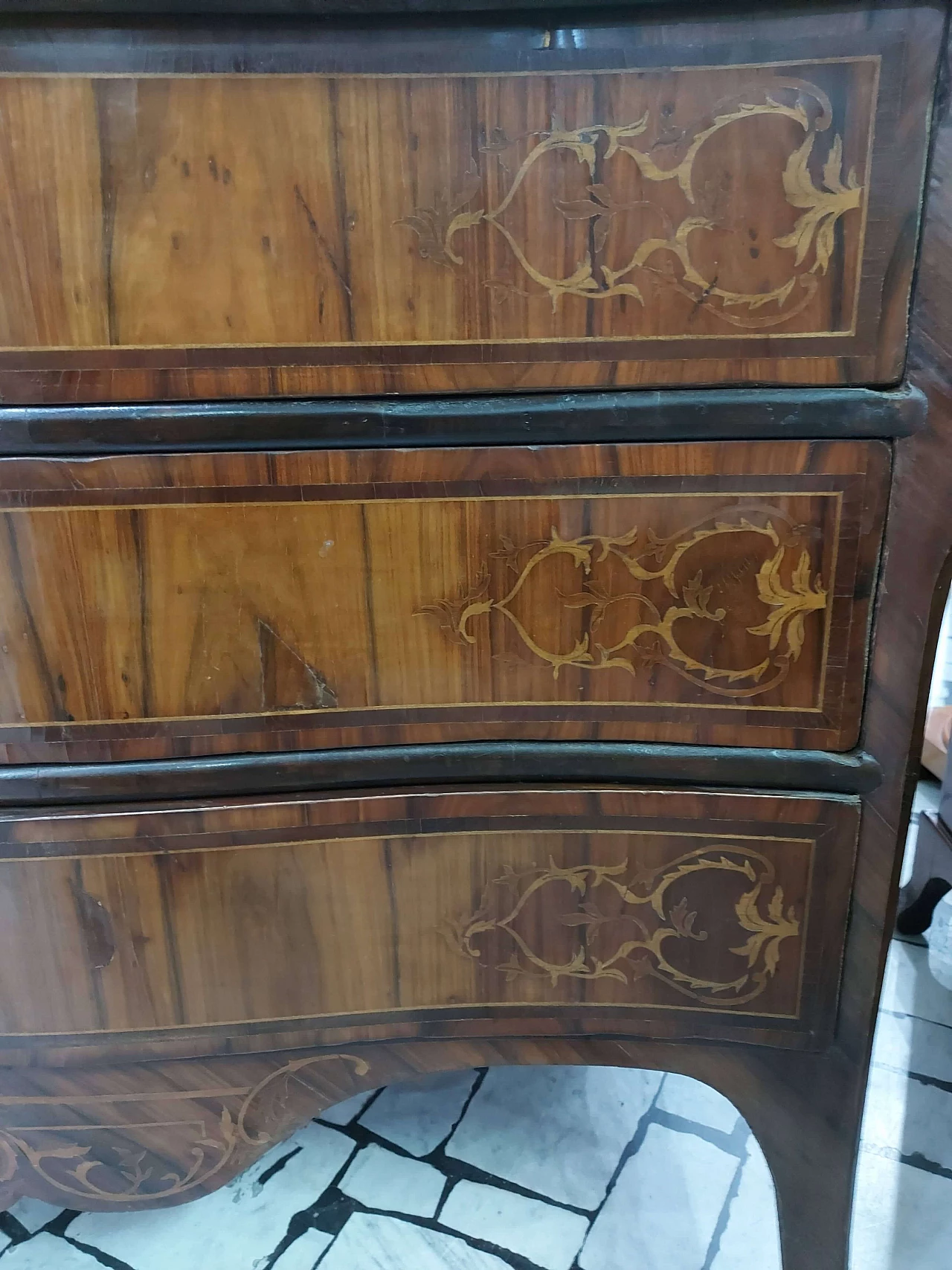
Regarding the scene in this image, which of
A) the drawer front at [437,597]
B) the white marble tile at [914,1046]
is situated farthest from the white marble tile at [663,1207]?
the drawer front at [437,597]

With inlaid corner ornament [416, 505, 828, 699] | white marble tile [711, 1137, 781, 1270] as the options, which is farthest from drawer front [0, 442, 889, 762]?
white marble tile [711, 1137, 781, 1270]

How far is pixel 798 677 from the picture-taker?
65 cm

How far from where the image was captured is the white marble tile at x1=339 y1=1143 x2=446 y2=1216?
0.96m

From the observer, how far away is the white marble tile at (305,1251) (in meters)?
0.90

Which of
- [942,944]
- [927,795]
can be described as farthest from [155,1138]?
[927,795]

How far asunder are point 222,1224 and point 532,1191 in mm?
307

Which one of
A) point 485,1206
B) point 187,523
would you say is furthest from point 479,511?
point 485,1206

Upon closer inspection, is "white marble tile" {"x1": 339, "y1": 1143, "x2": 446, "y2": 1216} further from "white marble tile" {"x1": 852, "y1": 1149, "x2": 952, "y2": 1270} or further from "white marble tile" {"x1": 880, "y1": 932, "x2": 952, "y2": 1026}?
"white marble tile" {"x1": 880, "y1": 932, "x2": 952, "y2": 1026}

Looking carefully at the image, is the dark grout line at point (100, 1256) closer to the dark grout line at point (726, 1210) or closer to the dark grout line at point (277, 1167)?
the dark grout line at point (277, 1167)

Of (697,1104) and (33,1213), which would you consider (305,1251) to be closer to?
(33,1213)

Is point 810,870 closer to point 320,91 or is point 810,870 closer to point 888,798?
point 888,798

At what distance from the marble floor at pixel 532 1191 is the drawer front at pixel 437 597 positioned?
0.56m

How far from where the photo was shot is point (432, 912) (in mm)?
724

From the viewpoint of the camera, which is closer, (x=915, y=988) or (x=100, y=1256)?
(x=100, y=1256)
